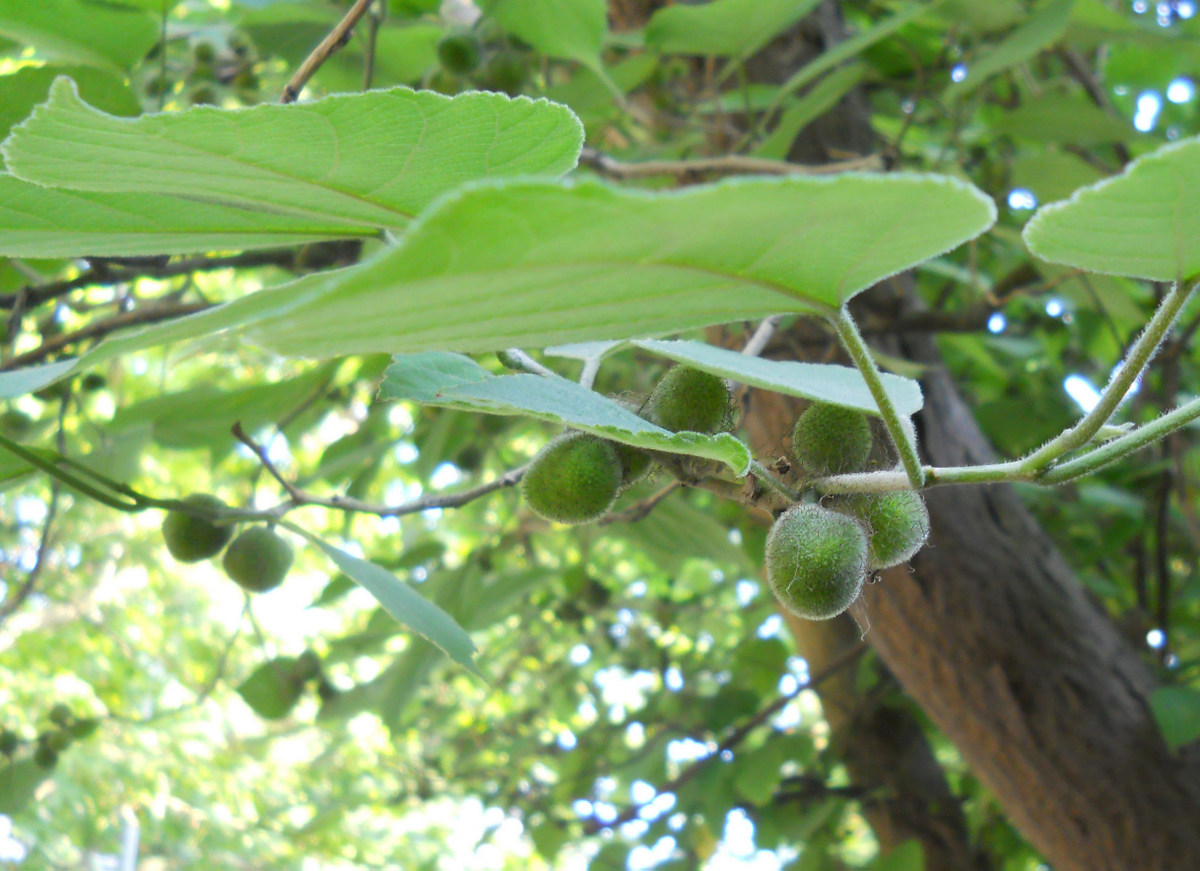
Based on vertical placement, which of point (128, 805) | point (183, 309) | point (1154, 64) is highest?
point (128, 805)

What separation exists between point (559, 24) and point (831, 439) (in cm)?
106

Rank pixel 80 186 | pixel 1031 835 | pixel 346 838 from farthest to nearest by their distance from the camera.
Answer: pixel 346 838 < pixel 1031 835 < pixel 80 186

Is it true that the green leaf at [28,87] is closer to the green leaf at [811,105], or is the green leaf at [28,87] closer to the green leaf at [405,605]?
the green leaf at [405,605]

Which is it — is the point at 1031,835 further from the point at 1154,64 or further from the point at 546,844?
the point at 1154,64

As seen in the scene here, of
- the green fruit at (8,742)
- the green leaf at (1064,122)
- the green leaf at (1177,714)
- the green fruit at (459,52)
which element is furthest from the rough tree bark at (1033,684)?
the green fruit at (8,742)

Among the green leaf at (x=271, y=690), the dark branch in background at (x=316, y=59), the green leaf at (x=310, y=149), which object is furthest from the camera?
the green leaf at (x=271, y=690)

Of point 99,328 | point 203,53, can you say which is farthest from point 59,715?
point 203,53

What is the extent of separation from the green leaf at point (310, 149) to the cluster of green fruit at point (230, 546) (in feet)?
1.62

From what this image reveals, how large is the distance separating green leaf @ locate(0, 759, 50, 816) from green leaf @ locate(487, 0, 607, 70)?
64.3 inches

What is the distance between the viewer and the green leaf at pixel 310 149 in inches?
16.5

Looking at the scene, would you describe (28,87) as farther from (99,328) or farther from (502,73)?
(502,73)

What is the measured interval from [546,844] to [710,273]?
252 centimetres

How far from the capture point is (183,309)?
137 centimetres

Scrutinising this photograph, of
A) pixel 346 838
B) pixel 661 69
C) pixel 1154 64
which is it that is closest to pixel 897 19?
pixel 661 69
